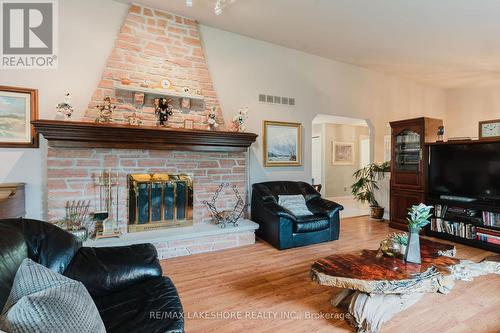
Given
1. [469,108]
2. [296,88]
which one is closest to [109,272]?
[296,88]

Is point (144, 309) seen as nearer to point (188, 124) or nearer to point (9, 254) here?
point (9, 254)

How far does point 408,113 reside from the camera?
6.28 metres

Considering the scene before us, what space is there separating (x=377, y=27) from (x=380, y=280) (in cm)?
358

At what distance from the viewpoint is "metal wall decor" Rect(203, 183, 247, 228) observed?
3789 millimetres

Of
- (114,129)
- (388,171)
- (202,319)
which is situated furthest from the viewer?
(388,171)

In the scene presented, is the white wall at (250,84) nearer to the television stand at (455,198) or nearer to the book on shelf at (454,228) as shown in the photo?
the television stand at (455,198)

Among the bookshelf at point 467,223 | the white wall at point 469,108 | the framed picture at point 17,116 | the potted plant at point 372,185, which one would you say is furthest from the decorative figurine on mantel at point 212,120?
the white wall at point 469,108

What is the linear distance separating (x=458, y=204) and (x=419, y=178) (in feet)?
2.19

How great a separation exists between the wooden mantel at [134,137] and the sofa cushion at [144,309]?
199 centimetres

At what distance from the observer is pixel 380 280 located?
181cm

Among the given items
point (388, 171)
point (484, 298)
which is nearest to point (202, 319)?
point (484, 298)

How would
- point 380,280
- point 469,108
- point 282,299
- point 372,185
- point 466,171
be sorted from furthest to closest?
point 469,108 < point 372,185 < point 466,171 < point 282,299 < point 380,280

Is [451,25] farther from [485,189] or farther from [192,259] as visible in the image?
[192,259]

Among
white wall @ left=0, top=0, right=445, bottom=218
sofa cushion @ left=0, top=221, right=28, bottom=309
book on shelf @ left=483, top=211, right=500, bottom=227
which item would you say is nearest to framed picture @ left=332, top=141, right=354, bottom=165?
white wall @ left=0, top=0, right=445, bottom=218
